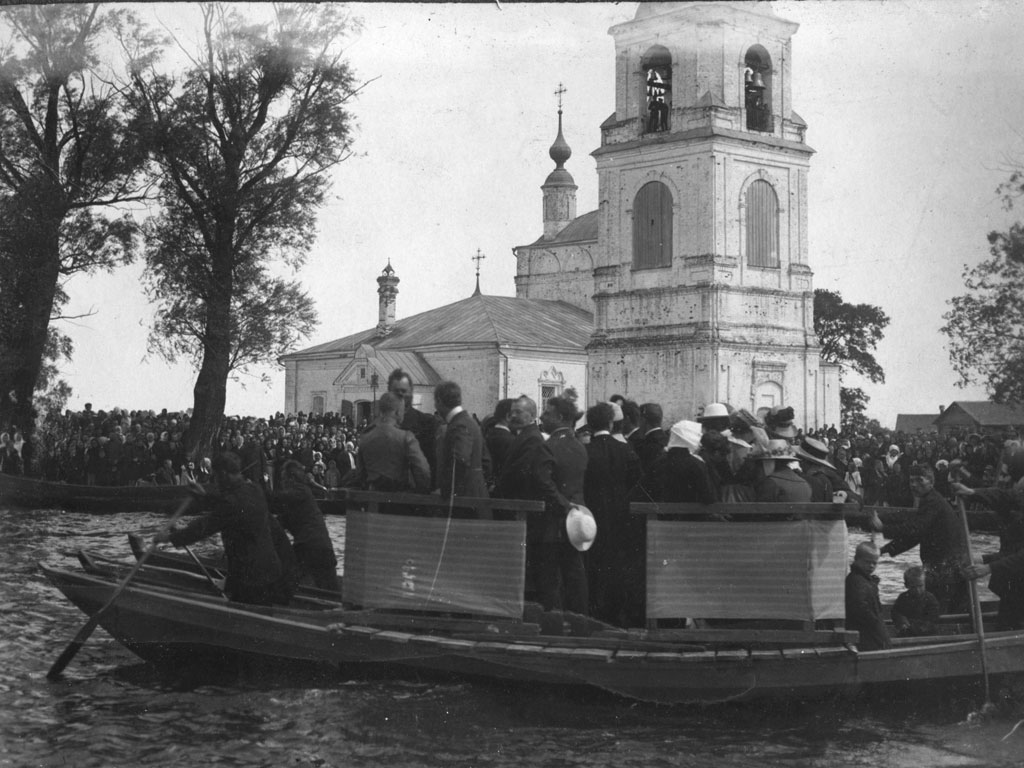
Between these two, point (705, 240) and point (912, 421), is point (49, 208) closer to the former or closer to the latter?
point (705, 240)

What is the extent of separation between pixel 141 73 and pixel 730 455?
18.1 m

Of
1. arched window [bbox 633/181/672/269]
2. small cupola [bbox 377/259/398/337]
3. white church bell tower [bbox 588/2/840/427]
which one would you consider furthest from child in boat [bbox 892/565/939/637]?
small cupola [bbox 377/259/398/337]

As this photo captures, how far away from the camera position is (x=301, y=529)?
11625 mm

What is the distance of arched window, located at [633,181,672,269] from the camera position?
158 feet

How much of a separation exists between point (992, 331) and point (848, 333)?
4209cm

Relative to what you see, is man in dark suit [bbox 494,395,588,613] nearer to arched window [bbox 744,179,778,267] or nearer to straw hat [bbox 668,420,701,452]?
straw hat [bbox 668,420,701,452]

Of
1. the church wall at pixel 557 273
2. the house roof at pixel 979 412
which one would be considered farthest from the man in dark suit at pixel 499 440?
the house roof at pixel 979 412

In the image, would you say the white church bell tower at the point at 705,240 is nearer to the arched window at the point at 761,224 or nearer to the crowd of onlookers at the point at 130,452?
the arched window at the point at 761,224

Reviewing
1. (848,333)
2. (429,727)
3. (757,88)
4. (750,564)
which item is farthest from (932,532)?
(848,333)

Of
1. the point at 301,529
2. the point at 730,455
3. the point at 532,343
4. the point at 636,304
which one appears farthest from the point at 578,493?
the point at 532,343

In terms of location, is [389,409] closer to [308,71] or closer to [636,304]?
[308,71]

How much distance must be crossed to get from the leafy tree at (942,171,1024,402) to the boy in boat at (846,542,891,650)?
711 inches

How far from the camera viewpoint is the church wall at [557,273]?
65.2 m

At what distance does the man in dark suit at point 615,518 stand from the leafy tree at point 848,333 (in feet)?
191
